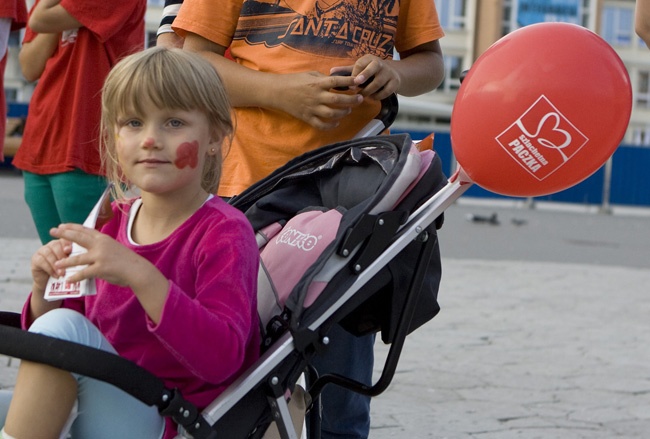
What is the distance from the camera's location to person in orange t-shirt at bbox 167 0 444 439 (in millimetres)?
2799

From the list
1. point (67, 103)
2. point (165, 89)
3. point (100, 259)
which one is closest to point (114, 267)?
point (100, 259)

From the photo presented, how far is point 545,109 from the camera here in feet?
7.61

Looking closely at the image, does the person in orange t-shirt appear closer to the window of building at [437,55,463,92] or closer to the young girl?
the young girl

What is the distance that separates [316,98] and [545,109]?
607 millimetres

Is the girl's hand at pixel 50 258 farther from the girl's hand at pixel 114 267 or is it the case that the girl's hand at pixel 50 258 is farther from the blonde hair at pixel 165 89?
the blonde hair at pixel 165 89

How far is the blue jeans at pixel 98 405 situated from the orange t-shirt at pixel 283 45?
90 centimetres

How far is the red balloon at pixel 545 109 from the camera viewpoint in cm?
232

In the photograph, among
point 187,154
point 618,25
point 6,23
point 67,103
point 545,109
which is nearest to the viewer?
point 187,154

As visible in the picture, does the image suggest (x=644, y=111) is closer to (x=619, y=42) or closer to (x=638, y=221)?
(x=619, y=42)

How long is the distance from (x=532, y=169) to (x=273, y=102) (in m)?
0.72

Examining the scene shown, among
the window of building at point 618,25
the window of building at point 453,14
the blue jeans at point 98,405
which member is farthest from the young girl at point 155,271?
the window of building at point 618,25

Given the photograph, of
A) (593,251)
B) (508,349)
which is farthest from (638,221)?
(508,349)

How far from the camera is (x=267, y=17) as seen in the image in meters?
2.86

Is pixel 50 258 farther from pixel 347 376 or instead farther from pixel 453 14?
pixel 453 14
